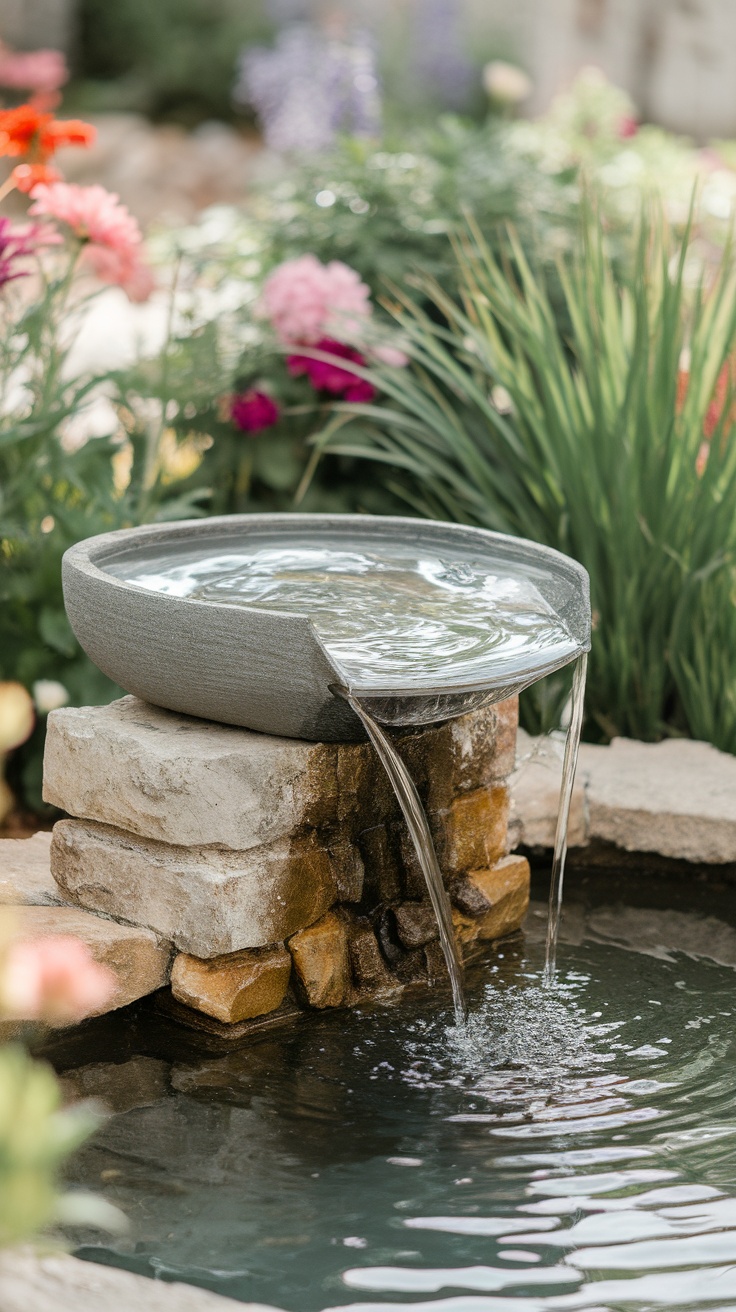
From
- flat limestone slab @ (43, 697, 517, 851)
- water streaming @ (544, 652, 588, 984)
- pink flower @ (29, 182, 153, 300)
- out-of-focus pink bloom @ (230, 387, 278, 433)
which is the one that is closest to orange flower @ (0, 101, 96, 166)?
pink flower @ (29, 182, 153, 300)

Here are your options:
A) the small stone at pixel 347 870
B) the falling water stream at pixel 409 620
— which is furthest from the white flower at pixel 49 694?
the small stone at pixel 347 870

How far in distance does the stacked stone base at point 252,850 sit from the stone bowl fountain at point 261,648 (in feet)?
0.29

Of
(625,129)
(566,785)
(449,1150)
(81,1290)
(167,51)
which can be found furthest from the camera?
(167,51)

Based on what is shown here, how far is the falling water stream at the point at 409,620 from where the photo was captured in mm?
2279

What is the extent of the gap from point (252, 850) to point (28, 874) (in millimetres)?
537

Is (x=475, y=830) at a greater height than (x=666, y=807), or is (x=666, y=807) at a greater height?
(x=475, y=830)

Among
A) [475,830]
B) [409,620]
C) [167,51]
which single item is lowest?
[475,830]

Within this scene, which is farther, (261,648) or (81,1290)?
(261,648)

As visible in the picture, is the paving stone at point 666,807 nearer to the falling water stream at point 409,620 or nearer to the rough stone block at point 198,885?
the falling water stream at point 409,620

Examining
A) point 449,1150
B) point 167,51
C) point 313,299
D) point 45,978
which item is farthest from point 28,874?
point 167,51

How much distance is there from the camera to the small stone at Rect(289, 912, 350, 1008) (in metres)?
2.44

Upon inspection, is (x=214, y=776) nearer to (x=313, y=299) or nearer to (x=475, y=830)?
(x=475, y=830)

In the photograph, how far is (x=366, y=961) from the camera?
8.35ft

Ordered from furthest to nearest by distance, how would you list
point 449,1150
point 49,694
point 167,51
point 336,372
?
1. point 167,51
2. point 336,372
3. point 49,694
4. point 449,1150
